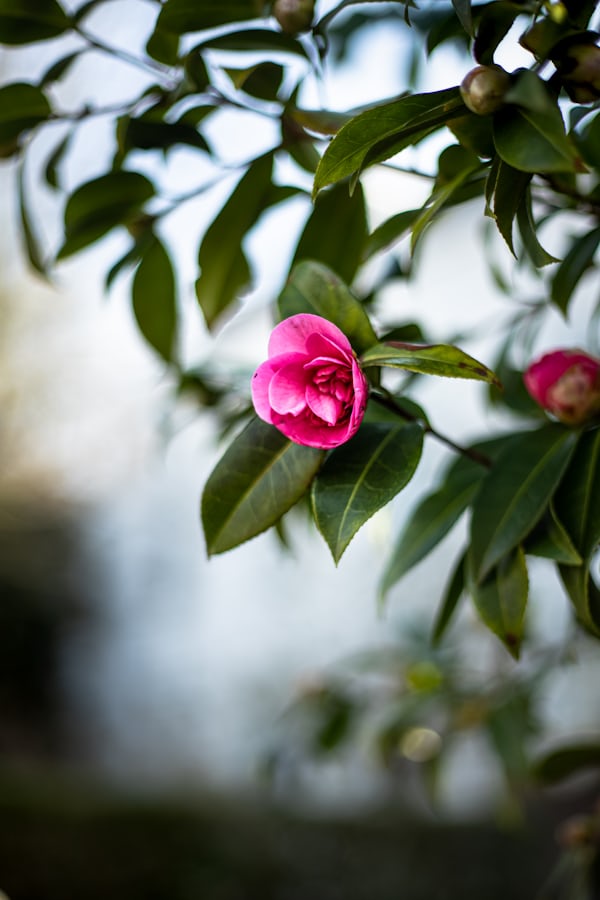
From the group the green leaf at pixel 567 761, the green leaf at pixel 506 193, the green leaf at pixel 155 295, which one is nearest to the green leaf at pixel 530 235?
the green leaf at pixel 506 193

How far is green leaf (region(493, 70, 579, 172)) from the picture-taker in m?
0.34

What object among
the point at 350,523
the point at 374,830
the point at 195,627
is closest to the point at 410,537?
the point at 350,523

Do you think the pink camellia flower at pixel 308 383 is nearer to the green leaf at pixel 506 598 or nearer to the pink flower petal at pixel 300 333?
the pink flower petal at pixel 300 333

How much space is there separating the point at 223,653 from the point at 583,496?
14.2 ft

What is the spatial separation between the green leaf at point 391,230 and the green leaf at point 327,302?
127 millimetres

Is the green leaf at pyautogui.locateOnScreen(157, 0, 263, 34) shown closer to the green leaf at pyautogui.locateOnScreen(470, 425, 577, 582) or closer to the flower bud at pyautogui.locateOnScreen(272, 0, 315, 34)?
the flower bud at pyautogui.locateOnScreen(272, 0, 315, 34)

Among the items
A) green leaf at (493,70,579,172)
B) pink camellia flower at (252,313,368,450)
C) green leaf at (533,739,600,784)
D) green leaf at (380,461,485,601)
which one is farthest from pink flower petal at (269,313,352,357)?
green leaf at (533,739,600,784)

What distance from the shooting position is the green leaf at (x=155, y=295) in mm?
692

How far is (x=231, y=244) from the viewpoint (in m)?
0.64

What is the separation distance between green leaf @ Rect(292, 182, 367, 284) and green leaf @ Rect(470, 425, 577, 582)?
0.19 meters

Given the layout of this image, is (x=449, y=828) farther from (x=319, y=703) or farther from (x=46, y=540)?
(x=46, y=540)

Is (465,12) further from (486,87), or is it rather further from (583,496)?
(583,496)

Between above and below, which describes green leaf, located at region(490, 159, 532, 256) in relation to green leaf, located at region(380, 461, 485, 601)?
above

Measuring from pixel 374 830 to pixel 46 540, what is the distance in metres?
3.01
